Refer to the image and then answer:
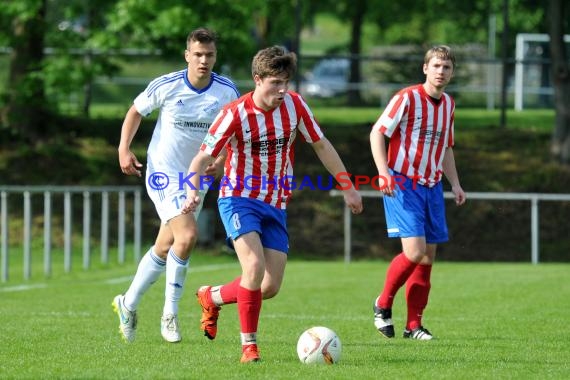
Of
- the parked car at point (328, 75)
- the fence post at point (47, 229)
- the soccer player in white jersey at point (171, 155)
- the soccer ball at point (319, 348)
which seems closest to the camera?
the soccer ball at point (319, 348)

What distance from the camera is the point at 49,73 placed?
2128 centimetres

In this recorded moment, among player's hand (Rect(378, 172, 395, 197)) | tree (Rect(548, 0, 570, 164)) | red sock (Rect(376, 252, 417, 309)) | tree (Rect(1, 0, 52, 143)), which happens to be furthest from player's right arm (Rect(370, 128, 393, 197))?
tree (Rect(548, 0, 570, 164))

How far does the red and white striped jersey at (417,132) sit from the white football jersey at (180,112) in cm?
118

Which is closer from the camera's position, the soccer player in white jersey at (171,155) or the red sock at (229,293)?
the red sock at (229,293)

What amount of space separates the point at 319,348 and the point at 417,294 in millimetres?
1928

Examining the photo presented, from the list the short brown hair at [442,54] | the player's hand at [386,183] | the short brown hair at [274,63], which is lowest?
the player's hand at [386,183]

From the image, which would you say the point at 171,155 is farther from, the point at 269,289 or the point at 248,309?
the point at 248,309

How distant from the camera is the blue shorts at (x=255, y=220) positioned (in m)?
7.39

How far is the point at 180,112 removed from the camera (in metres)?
8.56

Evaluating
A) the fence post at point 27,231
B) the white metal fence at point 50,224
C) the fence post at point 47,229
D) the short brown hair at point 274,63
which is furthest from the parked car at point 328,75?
the short brown hair at point 274,63

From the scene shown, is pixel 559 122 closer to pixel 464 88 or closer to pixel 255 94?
pixel 464 88

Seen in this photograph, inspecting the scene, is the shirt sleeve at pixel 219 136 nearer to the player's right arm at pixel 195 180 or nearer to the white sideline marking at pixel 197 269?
the player's right arm at pixel 195 180

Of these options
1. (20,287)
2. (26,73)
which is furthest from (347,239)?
(26,73)

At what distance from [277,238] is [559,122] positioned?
51.8 feet
